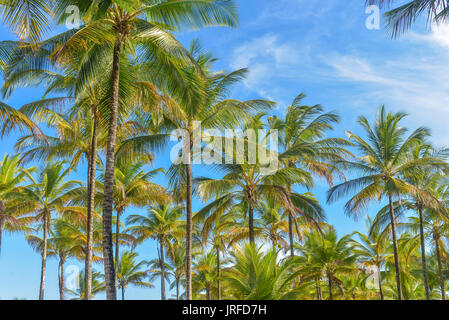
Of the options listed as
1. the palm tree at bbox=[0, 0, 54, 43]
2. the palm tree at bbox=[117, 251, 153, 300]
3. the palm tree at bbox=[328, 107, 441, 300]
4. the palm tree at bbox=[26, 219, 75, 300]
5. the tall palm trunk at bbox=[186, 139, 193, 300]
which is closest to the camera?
the palm tree at bbox=[0, 0, 54, 43]

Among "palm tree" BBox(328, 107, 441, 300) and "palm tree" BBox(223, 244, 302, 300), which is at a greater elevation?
"palm tree" BBox(328, 107, 441, 300)

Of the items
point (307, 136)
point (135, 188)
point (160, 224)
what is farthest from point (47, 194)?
point (307, 136)

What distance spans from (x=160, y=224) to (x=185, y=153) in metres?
15.5

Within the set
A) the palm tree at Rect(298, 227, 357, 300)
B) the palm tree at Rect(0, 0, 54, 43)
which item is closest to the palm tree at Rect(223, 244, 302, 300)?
the palm tree at Rect(0, 0, 54, 43)

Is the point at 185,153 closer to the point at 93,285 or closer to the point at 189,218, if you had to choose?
the point at 189,218

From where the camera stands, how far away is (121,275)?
3772 centimetres

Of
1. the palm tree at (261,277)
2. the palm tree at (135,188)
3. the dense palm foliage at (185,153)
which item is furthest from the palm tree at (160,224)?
the palm tree at (261,277)

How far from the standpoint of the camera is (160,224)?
2939 cm

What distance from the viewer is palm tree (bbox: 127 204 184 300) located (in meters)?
28.8

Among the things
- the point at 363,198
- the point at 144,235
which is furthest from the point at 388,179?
the point at 144,235

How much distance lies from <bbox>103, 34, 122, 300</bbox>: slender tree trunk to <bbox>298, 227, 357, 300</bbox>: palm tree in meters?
15.3

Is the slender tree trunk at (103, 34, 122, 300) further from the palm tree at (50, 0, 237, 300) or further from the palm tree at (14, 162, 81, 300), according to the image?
the palm tree at (14, 162, 81, 300)

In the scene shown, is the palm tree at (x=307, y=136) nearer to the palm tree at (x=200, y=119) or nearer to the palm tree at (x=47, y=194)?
the palm tree at (x=200, y=119)
